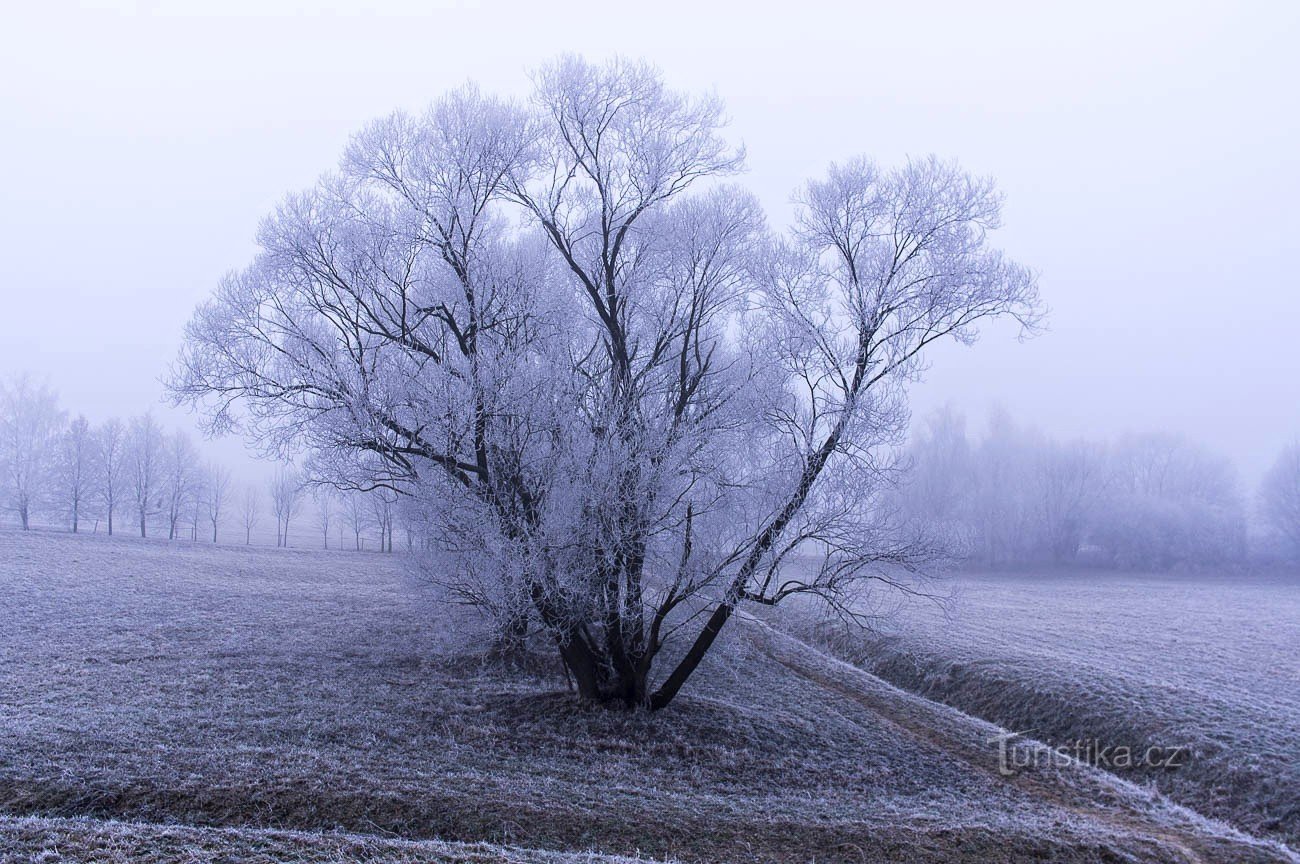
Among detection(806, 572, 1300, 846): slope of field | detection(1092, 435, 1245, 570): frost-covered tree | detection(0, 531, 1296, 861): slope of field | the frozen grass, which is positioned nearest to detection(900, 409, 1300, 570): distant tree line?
detection(1092, 435, 1245, 570): frost-covered tree

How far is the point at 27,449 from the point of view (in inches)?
2350

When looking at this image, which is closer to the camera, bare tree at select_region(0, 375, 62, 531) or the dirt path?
the dirt path

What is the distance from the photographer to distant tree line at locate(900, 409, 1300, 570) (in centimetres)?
6575

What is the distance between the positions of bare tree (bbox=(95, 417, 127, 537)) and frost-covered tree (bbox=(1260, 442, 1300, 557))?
100334mm

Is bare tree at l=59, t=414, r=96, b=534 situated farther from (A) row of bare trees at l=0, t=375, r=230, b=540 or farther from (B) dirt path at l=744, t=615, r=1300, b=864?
(B) dirt path at l=744, t=615, r=1300, b=864

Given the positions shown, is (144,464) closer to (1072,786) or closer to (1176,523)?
(1072,786)

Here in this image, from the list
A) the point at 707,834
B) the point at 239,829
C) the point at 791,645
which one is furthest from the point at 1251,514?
the point at 239,829

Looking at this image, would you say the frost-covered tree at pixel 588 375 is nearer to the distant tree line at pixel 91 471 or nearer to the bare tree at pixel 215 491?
the distant tree line at pixel 91 471

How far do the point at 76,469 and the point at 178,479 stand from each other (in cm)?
780

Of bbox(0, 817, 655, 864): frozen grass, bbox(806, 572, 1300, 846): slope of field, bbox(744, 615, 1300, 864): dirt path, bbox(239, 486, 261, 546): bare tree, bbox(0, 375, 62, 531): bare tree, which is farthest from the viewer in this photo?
bbox(239, 486, 261, 546): bare tree

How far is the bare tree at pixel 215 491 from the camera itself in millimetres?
69688

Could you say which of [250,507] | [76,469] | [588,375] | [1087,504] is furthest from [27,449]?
[1087,504]

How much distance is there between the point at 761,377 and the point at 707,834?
798 centimetres

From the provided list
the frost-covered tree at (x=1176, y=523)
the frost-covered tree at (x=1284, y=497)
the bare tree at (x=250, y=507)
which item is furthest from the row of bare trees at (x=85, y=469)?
the frost-covered tree at (x=1284, y=497)
